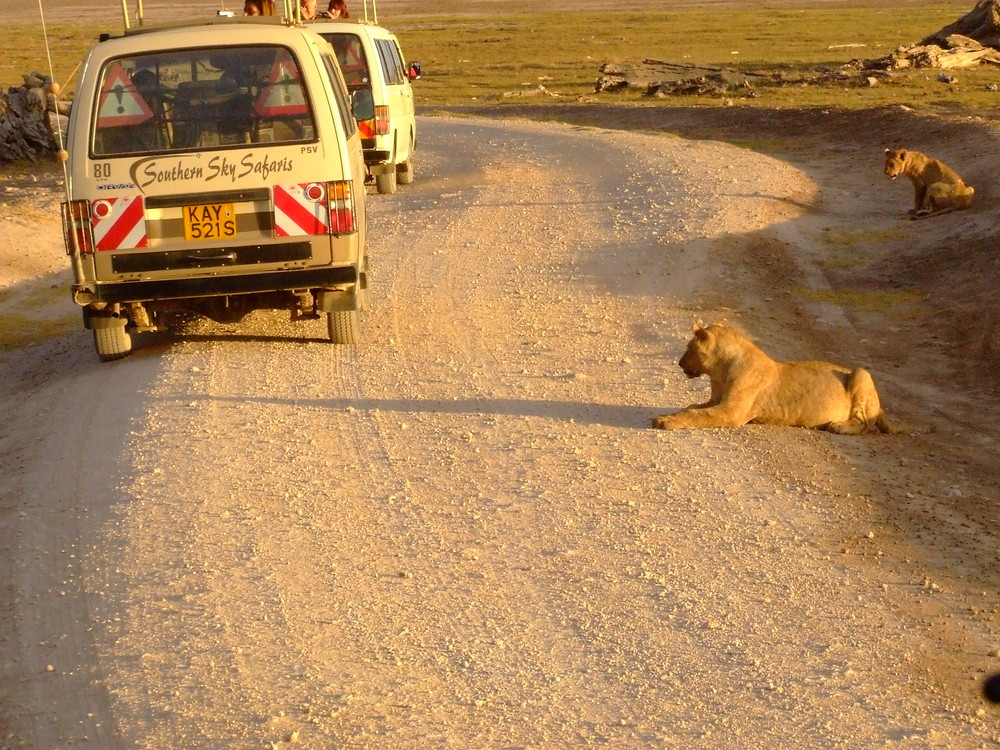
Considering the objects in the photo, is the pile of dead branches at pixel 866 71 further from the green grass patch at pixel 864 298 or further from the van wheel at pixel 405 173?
the green grass patch at pixel 864 298

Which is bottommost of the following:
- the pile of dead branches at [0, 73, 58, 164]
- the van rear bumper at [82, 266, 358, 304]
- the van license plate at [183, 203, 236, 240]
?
the pile of dead branches at [0, 73, 58, 164]

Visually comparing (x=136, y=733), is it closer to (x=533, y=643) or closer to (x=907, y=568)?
(x=533, y=643)

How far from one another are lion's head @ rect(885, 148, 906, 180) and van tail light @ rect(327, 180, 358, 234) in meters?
10.6

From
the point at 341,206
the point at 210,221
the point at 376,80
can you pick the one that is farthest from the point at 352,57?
the point at 210,221

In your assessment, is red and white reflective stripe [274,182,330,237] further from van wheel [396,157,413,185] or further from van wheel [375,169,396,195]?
van wheel [396,157,413,185]

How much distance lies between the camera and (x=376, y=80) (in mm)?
15992

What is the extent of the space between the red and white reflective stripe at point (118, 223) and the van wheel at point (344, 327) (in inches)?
58.2

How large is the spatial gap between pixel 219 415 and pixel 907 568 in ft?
13.0

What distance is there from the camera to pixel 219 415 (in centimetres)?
825

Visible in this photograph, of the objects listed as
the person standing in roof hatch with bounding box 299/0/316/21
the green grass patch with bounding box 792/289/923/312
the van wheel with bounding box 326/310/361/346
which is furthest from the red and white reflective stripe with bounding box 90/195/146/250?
the person standing in roof hatch with bounding box 299/0/316/21

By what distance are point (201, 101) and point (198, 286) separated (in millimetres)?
1148

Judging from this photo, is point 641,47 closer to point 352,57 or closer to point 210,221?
point 352,57

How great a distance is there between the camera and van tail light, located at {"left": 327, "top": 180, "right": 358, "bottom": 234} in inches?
353

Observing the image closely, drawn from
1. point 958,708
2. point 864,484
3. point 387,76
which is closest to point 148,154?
point 864,484
